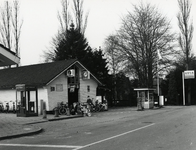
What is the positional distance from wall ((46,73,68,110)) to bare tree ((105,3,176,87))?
12.8m

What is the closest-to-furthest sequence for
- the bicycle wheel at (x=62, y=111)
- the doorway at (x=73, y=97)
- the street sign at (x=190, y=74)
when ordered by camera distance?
the bicycle wheel at (x=62, y=111) → the doorway at (x=73, y=97) → the street sign at (x=190, y=74)

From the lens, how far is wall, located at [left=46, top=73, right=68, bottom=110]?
28953 millimetres

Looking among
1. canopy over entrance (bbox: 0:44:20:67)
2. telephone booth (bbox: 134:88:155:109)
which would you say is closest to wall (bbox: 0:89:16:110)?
canopy over entrance (bbox: 0:44:20:67)

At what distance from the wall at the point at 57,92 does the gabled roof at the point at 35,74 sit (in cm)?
72

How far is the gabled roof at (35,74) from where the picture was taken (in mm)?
29355

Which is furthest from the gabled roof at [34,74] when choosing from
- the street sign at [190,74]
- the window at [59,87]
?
the street sign at [190,74]

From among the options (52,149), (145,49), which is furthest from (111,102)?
(52,149)

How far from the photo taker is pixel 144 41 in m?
40.4

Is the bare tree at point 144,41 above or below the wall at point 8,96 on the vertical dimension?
above

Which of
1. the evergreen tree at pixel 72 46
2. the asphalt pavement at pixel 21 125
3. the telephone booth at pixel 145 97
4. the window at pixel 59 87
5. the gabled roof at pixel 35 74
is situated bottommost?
the asphalt pavement at pixel 21 125

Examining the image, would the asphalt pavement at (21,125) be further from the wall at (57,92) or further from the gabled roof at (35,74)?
the gabled roof at (35,74)

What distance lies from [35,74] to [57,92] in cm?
368

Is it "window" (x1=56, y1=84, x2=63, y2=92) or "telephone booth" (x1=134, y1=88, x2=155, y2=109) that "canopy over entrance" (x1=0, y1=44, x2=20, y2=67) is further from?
"telephone booth" (x1=134, y1=88, x2=155, y2=109)

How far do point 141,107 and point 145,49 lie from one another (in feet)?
37.9
